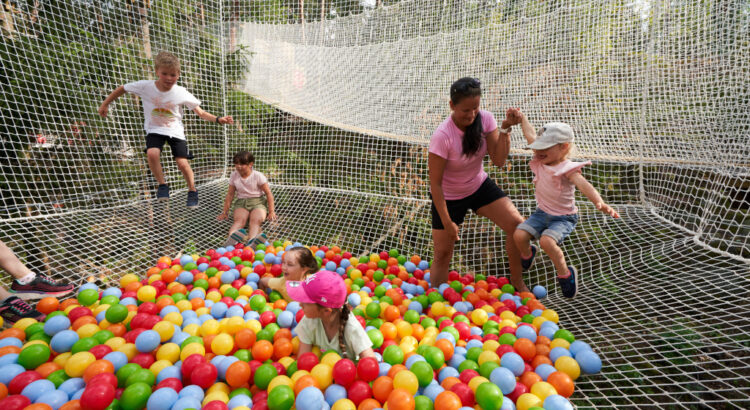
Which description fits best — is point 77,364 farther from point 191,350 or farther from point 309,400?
point 309,400

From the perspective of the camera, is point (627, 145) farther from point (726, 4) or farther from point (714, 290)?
point (714, 290)

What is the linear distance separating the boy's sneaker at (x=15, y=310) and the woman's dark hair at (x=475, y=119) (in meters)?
2.46

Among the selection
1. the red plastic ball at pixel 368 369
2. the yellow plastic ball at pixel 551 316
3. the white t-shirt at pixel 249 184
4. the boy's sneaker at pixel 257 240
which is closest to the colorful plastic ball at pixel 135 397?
the red plastic ball at pixel 368 369

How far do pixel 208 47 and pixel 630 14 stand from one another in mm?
4137

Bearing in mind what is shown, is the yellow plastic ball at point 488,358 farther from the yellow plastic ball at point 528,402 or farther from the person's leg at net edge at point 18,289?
the person's leg at net edge at point 18,289

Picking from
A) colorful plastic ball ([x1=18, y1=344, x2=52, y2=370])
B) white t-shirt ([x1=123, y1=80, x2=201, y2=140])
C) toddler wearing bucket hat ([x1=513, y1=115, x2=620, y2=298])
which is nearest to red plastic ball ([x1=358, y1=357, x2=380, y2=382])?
toddler wearing bucket hat ([x1=513, y1=115, x2=620, y2=298])

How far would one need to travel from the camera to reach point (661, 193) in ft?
8.81

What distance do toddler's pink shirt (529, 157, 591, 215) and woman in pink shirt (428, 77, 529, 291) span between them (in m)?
0.19

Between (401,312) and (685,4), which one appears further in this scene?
(685,4)

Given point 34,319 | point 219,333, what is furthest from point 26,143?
point 219,333

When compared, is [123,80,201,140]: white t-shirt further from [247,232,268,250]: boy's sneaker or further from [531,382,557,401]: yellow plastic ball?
[531,382,557,401]: yellow plastic ball

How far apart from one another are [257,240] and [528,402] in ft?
8.64

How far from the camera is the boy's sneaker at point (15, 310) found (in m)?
1.85

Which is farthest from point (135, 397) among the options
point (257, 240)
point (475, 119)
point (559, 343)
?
point (257, 240)
